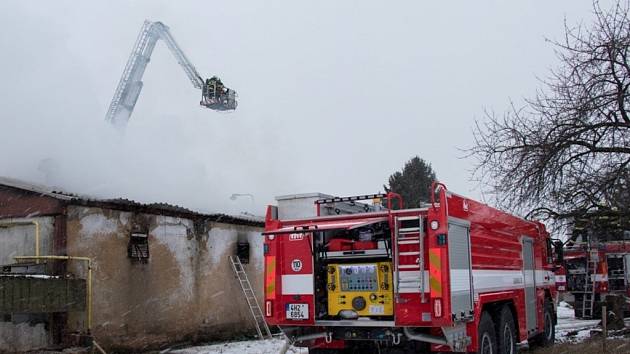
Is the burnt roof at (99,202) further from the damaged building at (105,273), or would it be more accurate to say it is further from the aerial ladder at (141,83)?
the aerial ladder at (141,83)

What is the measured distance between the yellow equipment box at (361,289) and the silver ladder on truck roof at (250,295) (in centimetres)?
674

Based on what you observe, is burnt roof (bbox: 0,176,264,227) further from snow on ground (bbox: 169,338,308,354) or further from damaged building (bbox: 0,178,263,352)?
snow on ground (bbox: 169,338,308,354)

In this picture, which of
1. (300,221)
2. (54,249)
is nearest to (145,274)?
(54,249)

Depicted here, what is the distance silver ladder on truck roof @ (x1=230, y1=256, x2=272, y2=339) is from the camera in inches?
590

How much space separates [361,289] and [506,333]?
2.69 meters

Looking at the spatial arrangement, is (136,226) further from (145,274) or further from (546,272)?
(546,272)

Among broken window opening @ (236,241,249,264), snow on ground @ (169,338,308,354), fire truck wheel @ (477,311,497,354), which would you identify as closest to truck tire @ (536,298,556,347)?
fire truck wheel @ (477,311,497,354)

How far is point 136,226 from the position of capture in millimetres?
12625

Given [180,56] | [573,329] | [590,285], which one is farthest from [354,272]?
[180,56]

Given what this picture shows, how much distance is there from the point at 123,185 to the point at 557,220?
10.9m

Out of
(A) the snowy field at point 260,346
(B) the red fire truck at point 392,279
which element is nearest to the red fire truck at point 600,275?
(A) the snowy field at point 260,346

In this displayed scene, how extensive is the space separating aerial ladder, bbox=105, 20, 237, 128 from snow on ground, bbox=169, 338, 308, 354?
12861 millimetres

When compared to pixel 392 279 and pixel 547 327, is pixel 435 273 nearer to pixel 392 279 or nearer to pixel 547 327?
pixel 392 279

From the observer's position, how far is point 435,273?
7422 mm
